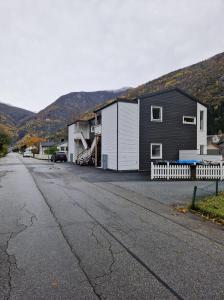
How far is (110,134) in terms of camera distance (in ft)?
96.2

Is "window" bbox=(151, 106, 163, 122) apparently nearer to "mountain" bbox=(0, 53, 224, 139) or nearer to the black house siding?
the black house siding

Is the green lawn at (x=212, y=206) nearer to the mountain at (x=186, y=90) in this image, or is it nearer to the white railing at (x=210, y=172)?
the white railing at (x=210, y=172)

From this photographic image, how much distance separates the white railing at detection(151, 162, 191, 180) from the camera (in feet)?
64.5

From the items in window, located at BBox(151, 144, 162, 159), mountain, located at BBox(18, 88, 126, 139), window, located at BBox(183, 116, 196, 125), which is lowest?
window, located at BBox(151, 144, 162, 159)

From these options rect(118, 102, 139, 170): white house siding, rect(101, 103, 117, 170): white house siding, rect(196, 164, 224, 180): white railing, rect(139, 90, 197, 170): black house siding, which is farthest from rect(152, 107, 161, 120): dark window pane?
rect(196, 164, 224, 180): white railing

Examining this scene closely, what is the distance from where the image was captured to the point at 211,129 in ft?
272

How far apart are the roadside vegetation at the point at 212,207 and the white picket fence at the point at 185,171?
8.54m

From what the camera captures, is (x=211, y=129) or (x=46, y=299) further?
(x=211, y=129)

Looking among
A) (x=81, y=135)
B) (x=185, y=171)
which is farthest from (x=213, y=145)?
(x=185, y=171)

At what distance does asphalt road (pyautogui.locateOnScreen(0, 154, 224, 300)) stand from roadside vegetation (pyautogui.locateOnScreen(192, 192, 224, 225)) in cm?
63

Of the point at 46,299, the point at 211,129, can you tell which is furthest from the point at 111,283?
the point at 211,129

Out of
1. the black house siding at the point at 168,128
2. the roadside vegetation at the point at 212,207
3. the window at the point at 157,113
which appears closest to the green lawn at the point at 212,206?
the roadside vegetation at the point at 212,207

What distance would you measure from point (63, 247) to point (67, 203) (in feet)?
15.8

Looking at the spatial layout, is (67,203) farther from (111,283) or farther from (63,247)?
(111,283)
